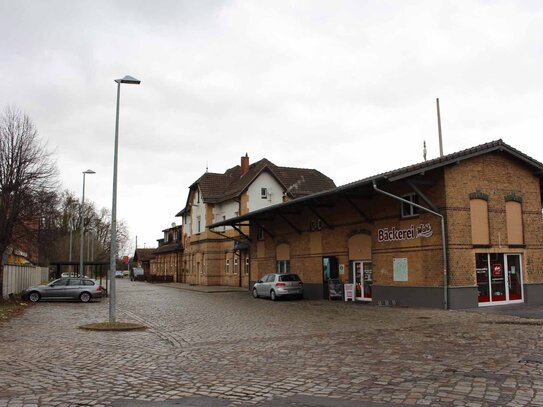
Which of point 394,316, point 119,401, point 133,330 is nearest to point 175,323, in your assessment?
point 133,330

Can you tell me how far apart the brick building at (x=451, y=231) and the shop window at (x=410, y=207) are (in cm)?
4

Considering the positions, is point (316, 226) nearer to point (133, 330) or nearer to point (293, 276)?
point (293, 276)

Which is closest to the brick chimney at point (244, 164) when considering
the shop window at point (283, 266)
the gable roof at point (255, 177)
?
the gable roof at point (255, 177)

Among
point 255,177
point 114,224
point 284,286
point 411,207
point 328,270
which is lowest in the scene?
point 284,286

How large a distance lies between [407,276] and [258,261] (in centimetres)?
1703

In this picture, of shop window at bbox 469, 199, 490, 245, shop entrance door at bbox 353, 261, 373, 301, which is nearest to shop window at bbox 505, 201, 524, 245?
shop window at bbox 469, 199, 490, 245

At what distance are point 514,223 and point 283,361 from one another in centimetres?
1645

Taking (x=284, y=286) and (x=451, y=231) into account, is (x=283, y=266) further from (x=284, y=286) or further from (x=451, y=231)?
(x=451, y=231)

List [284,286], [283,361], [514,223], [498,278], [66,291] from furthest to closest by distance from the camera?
1. [66,291]
2. [284,286]
3. [514,223]
4. [498,278]
5. [283,361]

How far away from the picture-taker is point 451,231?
68.1ft

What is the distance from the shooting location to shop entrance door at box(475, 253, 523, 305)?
21500 millimetres

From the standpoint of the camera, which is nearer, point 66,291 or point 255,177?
point 66,291

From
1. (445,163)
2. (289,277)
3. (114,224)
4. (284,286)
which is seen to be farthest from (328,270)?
(114,224)

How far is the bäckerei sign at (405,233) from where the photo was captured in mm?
21547
